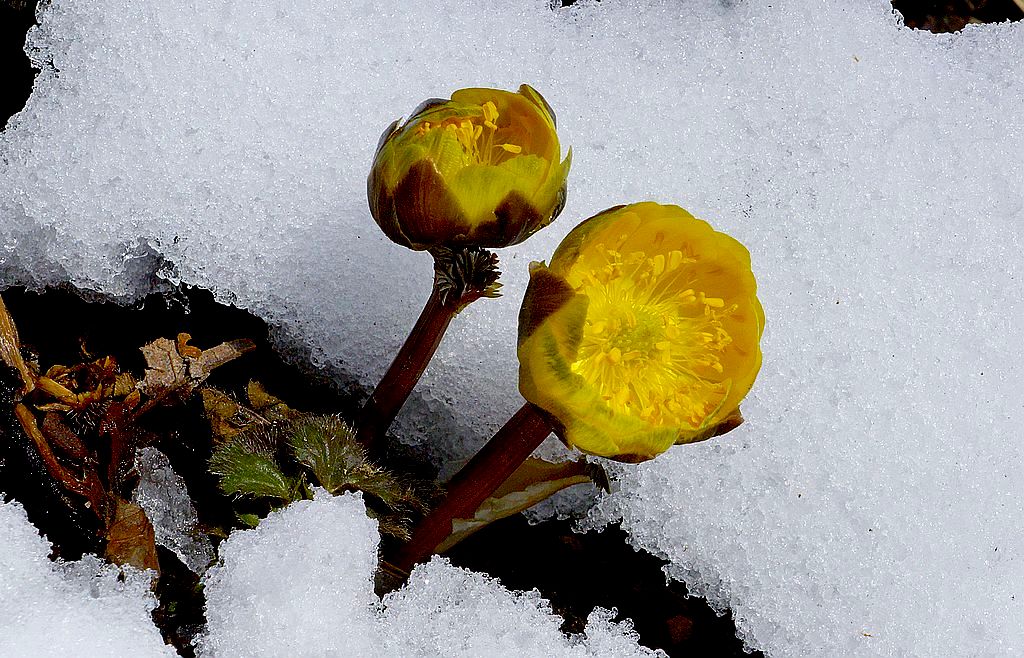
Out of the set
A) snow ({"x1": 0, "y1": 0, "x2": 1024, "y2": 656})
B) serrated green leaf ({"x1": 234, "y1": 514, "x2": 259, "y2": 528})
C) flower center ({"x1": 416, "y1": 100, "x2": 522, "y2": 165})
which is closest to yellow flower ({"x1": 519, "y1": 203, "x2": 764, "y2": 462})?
flower center ({"x1": 416, "y1": 100, "x2": 522, "y2": 165})

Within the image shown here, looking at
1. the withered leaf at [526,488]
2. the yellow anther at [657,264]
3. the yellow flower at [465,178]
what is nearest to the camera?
the yellow flower at [465,178]

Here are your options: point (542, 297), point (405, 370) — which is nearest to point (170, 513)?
point (405, 370)

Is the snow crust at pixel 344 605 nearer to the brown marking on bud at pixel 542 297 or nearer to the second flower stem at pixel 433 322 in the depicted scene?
the second flower stem at pixel 433 322

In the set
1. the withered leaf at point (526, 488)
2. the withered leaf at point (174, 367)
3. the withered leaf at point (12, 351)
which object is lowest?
the withered leaf at point (526, 488)

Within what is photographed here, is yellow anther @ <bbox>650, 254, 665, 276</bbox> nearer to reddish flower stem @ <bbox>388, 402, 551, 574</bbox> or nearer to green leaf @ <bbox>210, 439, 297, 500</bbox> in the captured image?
reddish flower stem @ <bbox>388, 402, 551, 574</bbox>

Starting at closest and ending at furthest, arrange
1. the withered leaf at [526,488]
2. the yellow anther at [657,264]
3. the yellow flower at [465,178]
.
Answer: the yellow flower at [465,178], the yellow anther at [657,264], the withered leaf at [526,488]

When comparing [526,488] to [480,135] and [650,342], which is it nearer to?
[650,342]

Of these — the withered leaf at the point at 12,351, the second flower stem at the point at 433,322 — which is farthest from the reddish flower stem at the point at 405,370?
the withered leaf at the point at 12,351
